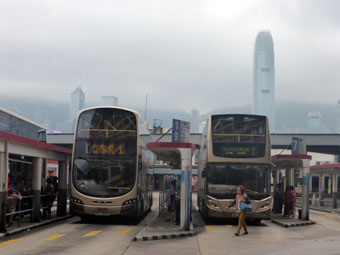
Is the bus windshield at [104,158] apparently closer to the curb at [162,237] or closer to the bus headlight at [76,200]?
the bus headlight at [76,200]

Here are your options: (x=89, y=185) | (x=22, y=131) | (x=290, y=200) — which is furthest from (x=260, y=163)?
(x=22, y=131)

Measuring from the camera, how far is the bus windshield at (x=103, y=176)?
Answer: 19188 mm

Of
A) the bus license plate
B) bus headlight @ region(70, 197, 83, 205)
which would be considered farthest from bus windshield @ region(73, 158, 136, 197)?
the bus license plate

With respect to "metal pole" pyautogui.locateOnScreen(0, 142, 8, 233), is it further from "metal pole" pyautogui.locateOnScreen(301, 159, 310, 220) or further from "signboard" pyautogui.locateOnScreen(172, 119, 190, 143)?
"metal pole" pyautogui.locateOnScreen(301, 159, 310, 220)

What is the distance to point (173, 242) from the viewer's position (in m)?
14.3

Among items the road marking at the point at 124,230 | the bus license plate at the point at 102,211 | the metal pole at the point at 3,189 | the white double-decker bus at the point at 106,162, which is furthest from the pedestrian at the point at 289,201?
the metal pole at the point at 3,189

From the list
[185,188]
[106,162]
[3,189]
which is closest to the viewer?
[3,189]

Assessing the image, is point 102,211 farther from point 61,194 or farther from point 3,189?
point 61,194

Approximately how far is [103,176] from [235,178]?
197 inches

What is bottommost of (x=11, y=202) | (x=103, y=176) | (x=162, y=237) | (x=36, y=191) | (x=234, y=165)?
(x=162, y=237)

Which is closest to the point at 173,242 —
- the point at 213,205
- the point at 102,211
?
the point at 102,211

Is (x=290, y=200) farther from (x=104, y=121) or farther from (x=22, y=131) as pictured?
(x=22, y=131)

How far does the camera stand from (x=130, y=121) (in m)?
19.5

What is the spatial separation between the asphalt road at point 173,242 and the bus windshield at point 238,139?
295 cm
